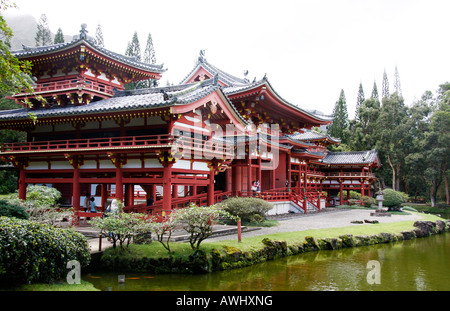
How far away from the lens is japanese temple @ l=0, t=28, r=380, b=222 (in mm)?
17547

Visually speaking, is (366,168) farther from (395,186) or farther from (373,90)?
(373,90)

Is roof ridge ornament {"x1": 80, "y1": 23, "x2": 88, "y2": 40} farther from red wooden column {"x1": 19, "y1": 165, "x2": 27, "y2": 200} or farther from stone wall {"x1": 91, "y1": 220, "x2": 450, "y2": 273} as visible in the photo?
stone wall {"x1": 91, "y1": 220, "x2": 450, "y2": 273}

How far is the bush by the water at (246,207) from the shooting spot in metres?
20.2

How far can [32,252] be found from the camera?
8.60 meters

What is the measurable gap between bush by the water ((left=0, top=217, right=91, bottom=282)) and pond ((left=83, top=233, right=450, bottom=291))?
1.89 m

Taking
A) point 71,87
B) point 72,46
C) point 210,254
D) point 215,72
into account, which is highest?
point 215,72

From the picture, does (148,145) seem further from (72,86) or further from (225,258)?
(72,86)

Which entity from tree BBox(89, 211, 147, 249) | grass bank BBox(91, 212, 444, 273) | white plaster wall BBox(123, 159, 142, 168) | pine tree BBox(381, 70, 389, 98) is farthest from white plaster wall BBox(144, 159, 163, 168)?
pine tree BBox(381, 70, 389, 98)

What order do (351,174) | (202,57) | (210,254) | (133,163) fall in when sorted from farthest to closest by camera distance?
(351,174) → (202,57) → (133,163) → (210,254)

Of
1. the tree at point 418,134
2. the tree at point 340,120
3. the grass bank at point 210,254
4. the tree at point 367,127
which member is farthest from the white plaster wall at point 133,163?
the tree at point 340,120

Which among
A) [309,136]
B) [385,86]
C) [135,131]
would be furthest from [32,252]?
[385,86]

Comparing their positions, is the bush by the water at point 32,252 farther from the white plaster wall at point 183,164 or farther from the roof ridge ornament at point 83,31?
the roof ridge ornament at point 83,31

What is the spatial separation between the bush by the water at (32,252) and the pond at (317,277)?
1.89 m

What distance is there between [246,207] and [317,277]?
8346 mm
